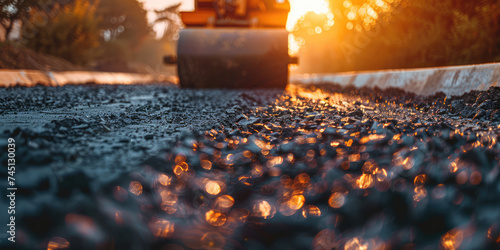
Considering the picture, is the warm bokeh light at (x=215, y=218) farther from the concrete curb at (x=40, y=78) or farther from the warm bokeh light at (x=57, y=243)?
the concrete curb at (x=40, y=78)

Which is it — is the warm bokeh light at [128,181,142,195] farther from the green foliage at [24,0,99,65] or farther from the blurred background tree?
the blurred background tree

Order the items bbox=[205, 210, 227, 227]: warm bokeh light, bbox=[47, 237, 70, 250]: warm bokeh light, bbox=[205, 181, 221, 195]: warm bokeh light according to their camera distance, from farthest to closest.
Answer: bbox=[205, 181, 221, 195]: warm bokeh light < bbox=[205, 210, 227, 227]: warm bokeh light < bbox=[47, 237, 70, 250]: warm bokeh light

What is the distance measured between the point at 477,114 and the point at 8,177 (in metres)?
2.37

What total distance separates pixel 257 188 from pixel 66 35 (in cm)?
1269

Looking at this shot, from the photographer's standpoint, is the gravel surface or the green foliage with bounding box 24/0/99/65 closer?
the gravel surface

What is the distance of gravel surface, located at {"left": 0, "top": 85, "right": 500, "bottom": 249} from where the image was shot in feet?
2.65

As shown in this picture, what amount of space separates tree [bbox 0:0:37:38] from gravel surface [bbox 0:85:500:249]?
10008 millimetres

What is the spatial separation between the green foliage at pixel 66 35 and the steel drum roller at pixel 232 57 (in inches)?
330

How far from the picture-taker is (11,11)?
915 cm

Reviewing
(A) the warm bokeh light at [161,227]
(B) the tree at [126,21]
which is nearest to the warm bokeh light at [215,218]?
(A) the warm bokeh light at [161,227]

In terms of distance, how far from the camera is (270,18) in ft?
18.3

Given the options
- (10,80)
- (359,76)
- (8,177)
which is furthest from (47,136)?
(359,76)

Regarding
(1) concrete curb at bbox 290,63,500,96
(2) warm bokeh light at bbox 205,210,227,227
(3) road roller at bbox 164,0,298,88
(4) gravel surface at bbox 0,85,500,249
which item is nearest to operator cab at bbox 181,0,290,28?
(3) road roller at bbox 164,0,298,88

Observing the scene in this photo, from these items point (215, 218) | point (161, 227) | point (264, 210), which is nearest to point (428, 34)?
point (264, 210)
